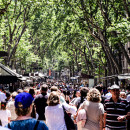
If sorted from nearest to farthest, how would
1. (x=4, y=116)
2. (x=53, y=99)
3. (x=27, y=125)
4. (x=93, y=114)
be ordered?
(x=27, y=125) → (x=53, y=99) → (x=93, y=114) → (x=4, y=116)

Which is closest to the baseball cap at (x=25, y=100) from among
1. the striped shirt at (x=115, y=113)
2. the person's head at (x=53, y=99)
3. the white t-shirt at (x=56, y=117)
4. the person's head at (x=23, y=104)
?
the person's head at (x=23, y=104)

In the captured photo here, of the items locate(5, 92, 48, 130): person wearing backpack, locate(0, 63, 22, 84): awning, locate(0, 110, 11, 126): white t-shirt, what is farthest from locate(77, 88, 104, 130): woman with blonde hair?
locate(0, 63, 22, 84): awning

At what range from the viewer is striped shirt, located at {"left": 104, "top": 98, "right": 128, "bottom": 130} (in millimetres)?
5875

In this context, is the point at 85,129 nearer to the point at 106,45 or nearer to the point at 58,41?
the point at 106,45

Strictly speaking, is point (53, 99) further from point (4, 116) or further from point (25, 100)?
point (25, 100)

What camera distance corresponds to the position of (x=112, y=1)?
20703mm

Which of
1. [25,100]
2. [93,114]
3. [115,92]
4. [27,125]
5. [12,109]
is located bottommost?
[12,109]

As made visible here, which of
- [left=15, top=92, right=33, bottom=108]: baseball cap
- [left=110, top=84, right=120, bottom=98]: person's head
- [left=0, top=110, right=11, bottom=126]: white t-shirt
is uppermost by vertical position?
[left=15, top=92, right=33, bottom=108]: baseball cap

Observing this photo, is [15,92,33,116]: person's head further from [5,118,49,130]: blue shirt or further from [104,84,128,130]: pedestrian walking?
[104,84,128,130]: pedestrian walking

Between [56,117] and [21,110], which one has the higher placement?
[21,110]

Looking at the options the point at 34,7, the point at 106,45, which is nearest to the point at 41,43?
the point at 34,7

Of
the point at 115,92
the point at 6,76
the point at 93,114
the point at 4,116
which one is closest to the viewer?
the point at 93,114

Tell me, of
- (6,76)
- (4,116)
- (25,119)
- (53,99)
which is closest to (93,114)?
(53,99)

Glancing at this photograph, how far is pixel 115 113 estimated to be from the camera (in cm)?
591
